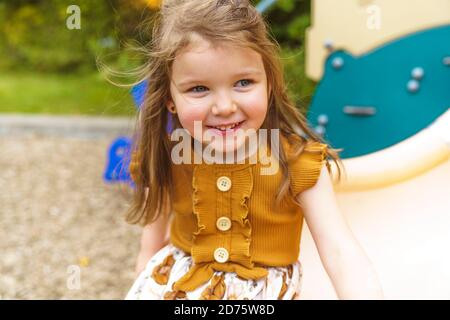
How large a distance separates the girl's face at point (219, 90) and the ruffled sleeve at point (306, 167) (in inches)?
4.6

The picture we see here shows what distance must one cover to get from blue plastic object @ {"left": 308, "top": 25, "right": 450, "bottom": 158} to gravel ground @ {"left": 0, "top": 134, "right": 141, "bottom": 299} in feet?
2.52

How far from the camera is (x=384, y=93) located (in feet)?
7.19

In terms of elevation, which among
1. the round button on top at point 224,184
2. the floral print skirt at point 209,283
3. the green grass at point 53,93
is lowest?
the floral print skirt at point 209,283

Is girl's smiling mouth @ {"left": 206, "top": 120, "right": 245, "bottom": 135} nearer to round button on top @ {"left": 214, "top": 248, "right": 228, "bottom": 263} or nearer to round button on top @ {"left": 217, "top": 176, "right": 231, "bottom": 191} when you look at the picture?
round button on top @ {"left": 217, "top": 176, "right": 231, "bottom": 191}

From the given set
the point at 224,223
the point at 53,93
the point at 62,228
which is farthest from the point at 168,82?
the point at 53,93

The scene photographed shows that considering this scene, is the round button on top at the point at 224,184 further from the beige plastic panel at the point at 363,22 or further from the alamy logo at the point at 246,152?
the beige plastic panel at the point at 363,22

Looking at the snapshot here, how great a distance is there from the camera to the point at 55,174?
3924 mm

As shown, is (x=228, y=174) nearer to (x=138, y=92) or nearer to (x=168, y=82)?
(x=168, y=82)

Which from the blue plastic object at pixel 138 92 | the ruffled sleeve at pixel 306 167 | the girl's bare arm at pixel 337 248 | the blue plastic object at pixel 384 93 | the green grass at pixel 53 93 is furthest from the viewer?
the green grass at pixel 53 93

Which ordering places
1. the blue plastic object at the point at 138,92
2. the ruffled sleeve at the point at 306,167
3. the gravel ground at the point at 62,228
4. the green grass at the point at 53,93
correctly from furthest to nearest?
1. the green grass at the point at 53,93
2. the gravel ground at the point at 62,228
3. the blue plastic object at the point at 138,92
4. the ruffled sleeve at the point at 306,167

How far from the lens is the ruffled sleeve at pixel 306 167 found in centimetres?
133

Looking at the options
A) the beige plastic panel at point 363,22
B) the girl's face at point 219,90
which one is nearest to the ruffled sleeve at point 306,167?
the girl's face at point 219,90

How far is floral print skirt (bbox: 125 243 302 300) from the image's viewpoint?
4.59 ft

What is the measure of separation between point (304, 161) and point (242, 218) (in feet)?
0.58
